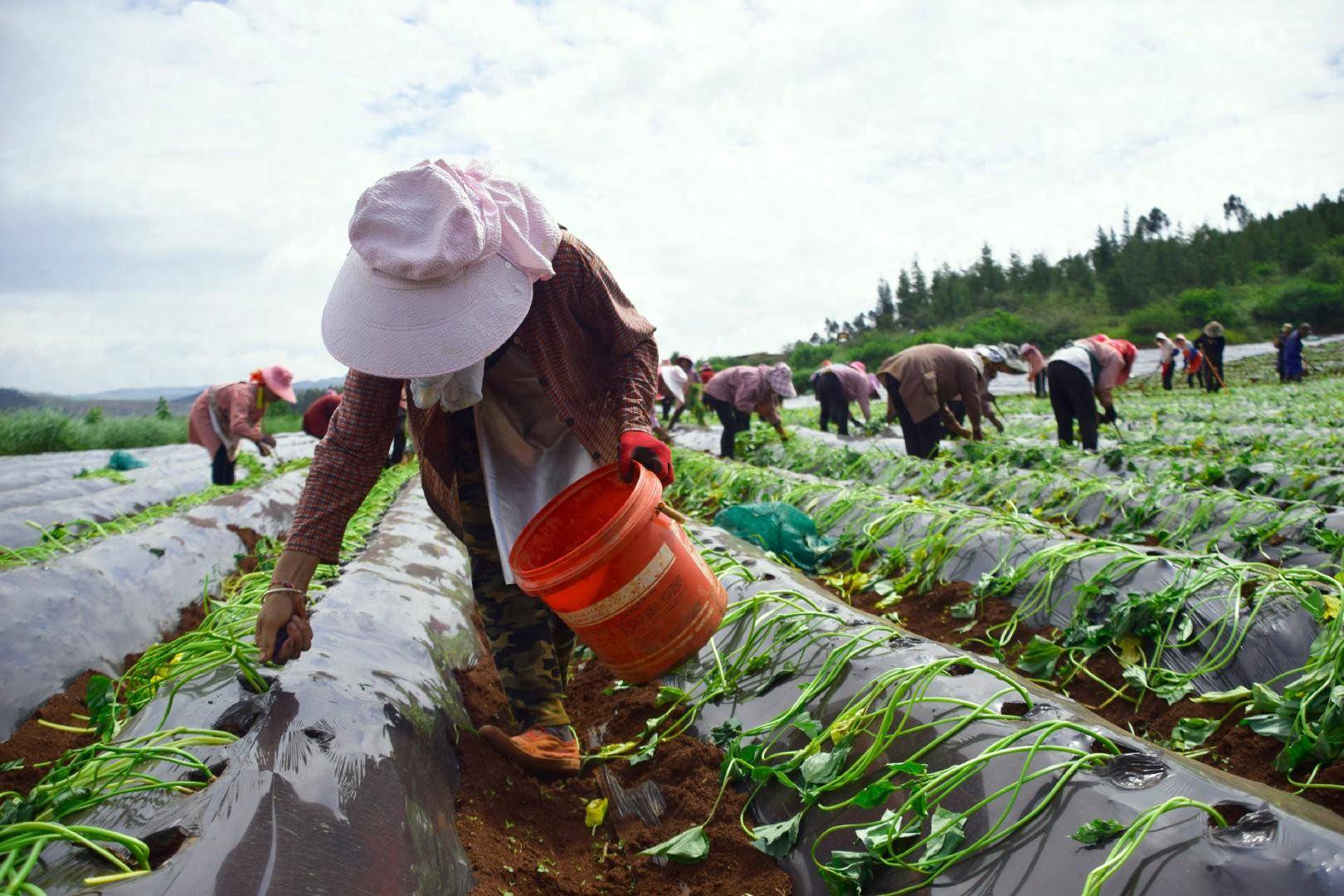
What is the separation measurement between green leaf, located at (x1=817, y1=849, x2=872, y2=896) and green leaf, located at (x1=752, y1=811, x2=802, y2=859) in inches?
6.4

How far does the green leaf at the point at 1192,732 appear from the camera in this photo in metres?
2.12

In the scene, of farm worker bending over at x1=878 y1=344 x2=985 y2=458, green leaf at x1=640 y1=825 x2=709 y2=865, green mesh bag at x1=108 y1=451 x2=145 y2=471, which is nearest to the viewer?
green leaf at x1=640 y1=825 x2=709 y2=865

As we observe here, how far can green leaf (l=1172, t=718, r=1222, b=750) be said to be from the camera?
2.12 metres

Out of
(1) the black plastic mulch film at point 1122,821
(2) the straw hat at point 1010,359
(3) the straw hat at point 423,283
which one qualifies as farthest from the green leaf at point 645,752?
(2) the straw hat at point 1010,359

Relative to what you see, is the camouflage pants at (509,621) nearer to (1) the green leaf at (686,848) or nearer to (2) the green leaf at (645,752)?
(2) the green leaf at (645,752)

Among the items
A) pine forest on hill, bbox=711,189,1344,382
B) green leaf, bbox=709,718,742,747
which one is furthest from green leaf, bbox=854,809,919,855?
pine forest on hill, bbox=711,189,1344,382

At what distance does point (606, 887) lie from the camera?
189 centimetres

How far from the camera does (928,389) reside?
7.18m

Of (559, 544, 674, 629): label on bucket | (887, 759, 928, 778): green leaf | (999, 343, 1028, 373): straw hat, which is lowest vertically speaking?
(887, 759, 928, 778): green leaf

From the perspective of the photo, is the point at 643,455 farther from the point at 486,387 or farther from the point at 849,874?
the point at 849,874

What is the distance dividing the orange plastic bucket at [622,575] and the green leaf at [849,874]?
0.59 metres

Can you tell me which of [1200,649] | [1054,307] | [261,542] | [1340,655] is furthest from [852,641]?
[1054,307]

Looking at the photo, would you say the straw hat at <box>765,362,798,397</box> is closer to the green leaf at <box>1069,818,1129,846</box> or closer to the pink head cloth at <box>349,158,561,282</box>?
the pink head cloth at <box>349,158,561,282</box>

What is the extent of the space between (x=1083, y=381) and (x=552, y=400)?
6512mm
